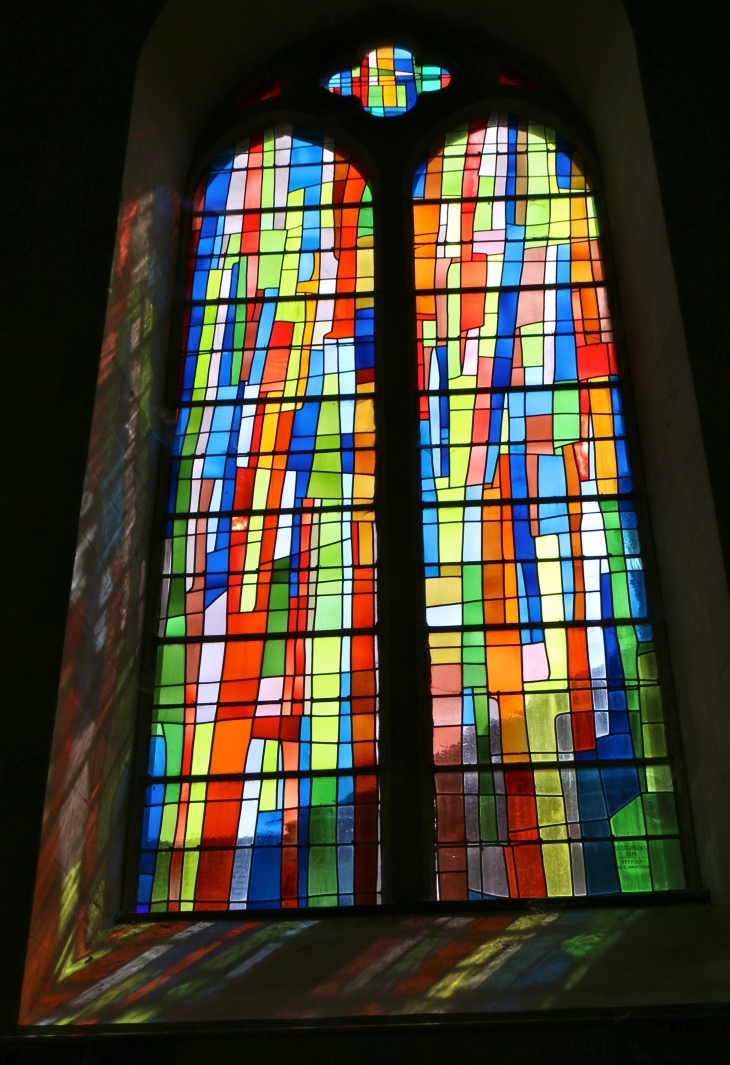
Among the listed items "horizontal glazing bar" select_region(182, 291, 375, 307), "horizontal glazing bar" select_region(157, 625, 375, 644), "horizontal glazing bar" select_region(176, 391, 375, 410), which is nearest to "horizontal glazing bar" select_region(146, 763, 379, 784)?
"horizontal glazing bar" select_region(157, 625, 375, 644)

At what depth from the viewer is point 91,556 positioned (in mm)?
5125

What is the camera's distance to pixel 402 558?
5457 millimetres

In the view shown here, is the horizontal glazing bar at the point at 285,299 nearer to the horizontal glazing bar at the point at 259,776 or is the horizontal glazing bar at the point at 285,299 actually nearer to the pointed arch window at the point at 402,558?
the pointed arch window at the point at 402,558

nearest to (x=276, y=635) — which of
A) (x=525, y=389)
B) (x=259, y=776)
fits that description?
(x=259, y=776)

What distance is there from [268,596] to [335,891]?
4.25ft

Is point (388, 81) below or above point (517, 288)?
above

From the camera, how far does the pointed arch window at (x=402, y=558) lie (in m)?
4.95

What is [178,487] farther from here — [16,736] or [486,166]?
[486,166]

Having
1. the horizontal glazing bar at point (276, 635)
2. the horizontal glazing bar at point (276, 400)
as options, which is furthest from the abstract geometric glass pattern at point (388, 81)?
the horizontal glazing bar at point (276, 635)

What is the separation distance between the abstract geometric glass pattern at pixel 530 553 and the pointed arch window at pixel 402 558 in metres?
0.01

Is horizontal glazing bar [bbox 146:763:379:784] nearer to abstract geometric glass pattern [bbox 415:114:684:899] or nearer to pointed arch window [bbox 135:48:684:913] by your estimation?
pointed arch window [bbox 135:48:684:913]

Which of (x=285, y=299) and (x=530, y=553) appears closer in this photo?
(x=530, y=553)

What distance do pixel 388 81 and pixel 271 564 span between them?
3.13 meters

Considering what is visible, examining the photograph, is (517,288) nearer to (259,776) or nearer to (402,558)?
(402,558)
